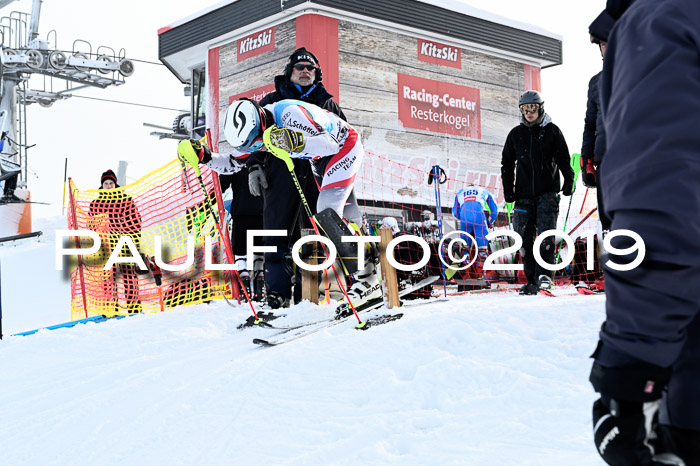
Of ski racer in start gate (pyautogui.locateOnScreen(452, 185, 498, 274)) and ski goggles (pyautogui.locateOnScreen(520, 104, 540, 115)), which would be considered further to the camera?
ski racer in start gate (pyautogui.locateOnScreen(452, 185, 498, 274))

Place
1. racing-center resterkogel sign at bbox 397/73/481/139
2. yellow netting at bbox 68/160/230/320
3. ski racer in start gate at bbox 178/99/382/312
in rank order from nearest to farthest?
ski racer in start gate at bbox 178/99/382/312 → yellow netting at bbox 68/160/230/320 → racing-center resterkogel sign at bbox 397/73/481/139

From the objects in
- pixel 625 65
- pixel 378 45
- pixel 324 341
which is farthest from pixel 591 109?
pixel 378 45

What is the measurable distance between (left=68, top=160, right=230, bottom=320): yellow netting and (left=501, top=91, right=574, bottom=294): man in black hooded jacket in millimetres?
3205

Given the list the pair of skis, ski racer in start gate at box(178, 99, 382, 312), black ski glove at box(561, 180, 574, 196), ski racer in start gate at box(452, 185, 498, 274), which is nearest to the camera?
the pair of skis

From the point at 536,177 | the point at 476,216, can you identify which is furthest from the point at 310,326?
the point at 476,216

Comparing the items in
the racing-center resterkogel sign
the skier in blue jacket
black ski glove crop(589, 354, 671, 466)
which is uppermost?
the racing-center resterkogel sign

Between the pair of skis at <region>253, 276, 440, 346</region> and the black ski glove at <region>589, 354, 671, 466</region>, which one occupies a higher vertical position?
the black ski glove at <region>589, 354, 671, 466</region>

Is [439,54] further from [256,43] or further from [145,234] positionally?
[145,234]

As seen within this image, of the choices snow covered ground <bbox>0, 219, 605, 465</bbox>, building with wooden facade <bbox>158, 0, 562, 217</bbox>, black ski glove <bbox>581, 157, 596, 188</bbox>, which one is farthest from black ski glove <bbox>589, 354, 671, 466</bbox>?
building with wooden facade <bbox>158, 0, 562, 217</bbox>

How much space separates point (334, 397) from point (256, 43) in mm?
11143

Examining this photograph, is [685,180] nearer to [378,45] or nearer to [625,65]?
[625,65]

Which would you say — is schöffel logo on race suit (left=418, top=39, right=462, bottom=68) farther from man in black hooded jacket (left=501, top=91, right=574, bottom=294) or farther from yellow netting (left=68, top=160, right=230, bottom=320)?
man in black hooded jacket (left=501, top=91, right=574, bottom=294)

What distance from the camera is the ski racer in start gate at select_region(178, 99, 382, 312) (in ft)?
16.0

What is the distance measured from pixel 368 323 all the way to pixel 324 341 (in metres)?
0.46
